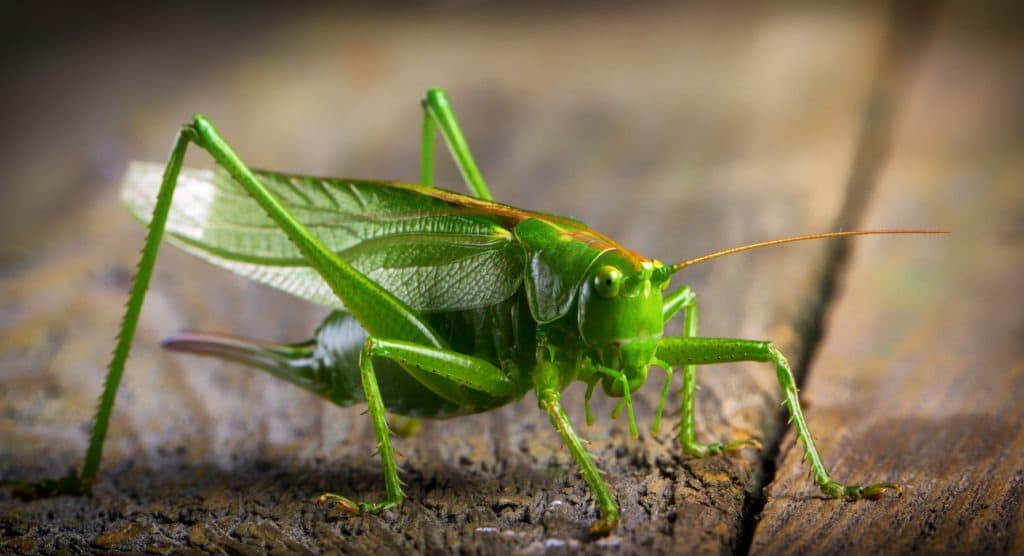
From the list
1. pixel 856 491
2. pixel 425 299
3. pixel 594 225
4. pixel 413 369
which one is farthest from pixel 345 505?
pixel 594 225

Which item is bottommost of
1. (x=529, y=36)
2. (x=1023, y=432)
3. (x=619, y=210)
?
(x=1023, y=432)

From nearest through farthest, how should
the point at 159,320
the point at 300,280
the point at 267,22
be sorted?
the point at 300,280 → the point at 159,320 → the point at 267,22

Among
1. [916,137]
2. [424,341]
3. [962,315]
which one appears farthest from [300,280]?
[916,137]

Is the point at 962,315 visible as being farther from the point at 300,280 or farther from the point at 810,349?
the point at 300,280

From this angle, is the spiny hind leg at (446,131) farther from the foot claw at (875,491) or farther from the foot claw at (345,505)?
the foot claw at (875,491)

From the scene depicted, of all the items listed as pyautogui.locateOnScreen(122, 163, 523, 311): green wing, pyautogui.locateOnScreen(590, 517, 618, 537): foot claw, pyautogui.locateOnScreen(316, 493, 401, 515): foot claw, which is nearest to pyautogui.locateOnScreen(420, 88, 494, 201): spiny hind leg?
pyautogui.locateOnScreen(122, 163, 523, 311): green wing

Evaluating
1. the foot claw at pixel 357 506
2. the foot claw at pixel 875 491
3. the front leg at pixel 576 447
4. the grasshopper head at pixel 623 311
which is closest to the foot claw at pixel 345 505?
the foot claw at pixel 357 506

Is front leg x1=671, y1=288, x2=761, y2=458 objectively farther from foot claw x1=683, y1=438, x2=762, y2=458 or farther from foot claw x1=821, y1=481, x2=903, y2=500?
foot claw x1=821, y1=481, x2=903, y2=500

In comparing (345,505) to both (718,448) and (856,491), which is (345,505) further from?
(856,491)
